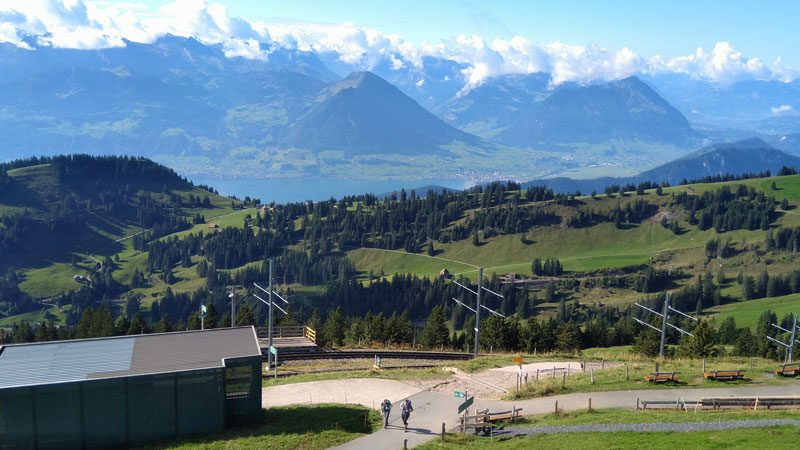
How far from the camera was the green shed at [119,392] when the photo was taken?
1113 inches

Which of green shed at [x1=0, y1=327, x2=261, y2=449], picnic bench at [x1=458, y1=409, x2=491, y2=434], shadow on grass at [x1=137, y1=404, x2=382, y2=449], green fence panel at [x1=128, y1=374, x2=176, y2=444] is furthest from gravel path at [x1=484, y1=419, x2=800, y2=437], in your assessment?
green fence panel at [x1=128, y1=374, x2=176, y2=444]

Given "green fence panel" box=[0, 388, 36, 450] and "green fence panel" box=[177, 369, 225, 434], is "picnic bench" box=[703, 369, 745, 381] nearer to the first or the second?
"green fence panel" box=[177, 369, 225, 434]

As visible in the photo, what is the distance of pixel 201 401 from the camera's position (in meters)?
30.8

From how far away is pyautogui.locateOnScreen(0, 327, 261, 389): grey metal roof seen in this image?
29.7 m

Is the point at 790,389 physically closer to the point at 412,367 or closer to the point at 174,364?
the point at 412,367

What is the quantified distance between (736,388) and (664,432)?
1273 cm

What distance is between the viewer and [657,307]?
164m

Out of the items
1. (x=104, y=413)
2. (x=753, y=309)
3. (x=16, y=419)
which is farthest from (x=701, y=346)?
(x=753, y=309)

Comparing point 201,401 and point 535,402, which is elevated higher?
point 201,401

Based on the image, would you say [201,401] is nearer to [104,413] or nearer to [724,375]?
[104,413]

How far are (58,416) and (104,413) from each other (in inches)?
77.6

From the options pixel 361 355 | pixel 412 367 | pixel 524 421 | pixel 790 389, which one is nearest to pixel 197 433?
pixel 524 421

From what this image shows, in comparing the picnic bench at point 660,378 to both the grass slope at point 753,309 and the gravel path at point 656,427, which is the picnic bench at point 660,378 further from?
the grass slope at point 753,309

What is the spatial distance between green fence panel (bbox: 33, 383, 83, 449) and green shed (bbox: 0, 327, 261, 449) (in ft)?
0.14
